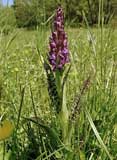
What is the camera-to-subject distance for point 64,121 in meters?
1.09

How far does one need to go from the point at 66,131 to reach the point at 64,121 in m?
0.04

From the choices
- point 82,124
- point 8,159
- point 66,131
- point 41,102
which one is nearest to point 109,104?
point 82,124

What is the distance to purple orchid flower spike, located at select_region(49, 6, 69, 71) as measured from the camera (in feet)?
3.38

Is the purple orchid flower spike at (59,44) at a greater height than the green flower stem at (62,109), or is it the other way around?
the purple orchid flower spike at (59,44)

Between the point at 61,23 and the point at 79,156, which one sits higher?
the point at 61,23

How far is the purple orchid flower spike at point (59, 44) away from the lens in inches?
40.6

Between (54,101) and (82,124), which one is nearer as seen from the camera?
(54,101)

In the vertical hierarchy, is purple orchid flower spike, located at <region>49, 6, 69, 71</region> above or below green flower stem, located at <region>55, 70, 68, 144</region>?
above

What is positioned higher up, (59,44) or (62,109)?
(59,44)

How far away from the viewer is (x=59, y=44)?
1.04 m

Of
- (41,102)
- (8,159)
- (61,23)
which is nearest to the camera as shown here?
(61,23)

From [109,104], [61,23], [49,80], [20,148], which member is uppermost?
[61,23]

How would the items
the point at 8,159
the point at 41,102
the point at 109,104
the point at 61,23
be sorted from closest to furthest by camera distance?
the point at 61,23
the point at 8,159
the point at 109,104
the point at 41,102

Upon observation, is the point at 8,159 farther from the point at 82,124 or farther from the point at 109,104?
the point at 109,104
